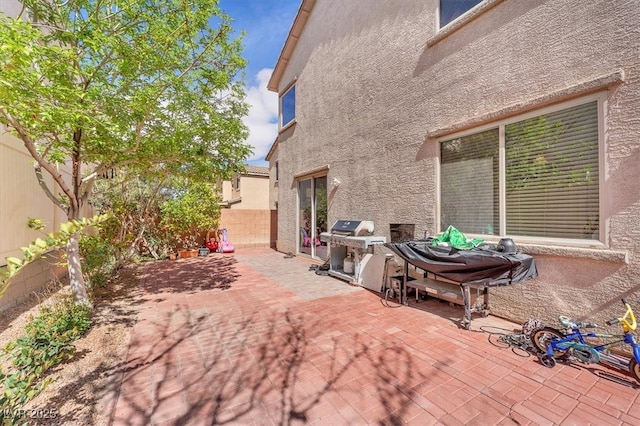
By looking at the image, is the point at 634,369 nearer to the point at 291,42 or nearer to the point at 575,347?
the point at 575,347

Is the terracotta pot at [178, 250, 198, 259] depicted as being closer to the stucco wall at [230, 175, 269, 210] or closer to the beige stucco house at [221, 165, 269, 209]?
the beige stucco house at [221, 165, 269, 209]

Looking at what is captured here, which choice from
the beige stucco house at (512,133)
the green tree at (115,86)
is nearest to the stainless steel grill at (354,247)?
the beige stucco house at (512,133)

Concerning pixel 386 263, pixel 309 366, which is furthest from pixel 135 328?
pixel 386 263

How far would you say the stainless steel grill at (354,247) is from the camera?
673 centimetres

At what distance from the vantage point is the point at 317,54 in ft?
33.0

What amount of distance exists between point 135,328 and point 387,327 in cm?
412

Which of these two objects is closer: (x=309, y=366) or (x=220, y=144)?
(x=309, y=366)

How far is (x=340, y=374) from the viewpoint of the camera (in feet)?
10.6

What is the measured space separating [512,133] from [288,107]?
31.4 feet

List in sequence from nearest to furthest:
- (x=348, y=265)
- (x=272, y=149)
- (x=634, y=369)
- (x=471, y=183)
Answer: (x=634, y=369) < (x=471, y=183) < (x=348, y=265) < (x=272, y=149)

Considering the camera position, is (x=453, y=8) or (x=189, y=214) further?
(x=189, y=214)

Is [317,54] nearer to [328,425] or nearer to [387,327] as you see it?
[387,327]

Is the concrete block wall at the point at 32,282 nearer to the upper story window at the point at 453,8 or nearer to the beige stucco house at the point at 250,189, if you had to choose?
the upper story window at the point at 453,8

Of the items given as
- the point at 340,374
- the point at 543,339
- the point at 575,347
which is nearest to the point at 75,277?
the point at 340,374
